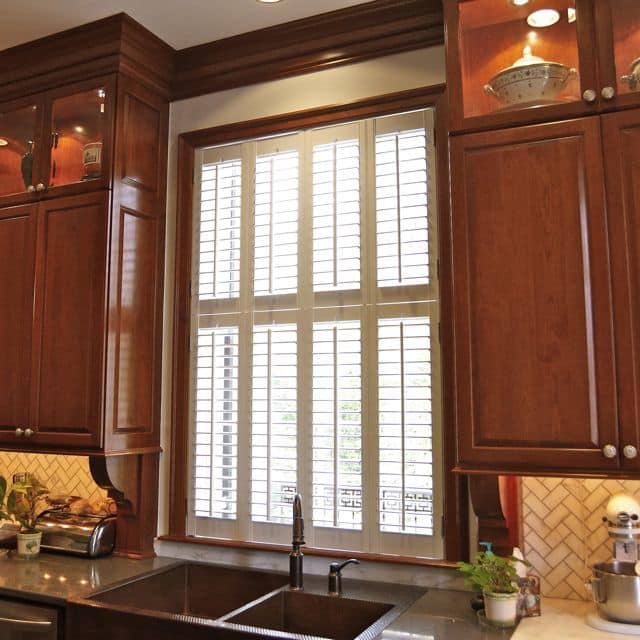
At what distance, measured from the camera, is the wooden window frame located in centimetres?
225

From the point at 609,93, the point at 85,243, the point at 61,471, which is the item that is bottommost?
the point at 61,471

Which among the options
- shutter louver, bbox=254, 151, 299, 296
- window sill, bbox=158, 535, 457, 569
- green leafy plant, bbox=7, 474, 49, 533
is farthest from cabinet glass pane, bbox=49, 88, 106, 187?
window sill, bbox=158, 535, 457, 569

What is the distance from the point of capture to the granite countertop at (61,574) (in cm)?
222

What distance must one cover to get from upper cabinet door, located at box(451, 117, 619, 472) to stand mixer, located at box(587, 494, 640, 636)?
26 centimetres

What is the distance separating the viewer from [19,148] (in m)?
2.86

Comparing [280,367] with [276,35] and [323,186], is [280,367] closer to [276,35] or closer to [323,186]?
[323,186]

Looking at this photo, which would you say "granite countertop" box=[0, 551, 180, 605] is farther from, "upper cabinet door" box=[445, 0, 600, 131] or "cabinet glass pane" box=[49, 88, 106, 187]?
"upper cabinet door" box=[445, 0, 600, 131]

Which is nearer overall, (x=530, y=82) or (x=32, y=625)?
(x=530, y=82)

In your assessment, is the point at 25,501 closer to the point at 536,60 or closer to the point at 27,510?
the point at 27,510

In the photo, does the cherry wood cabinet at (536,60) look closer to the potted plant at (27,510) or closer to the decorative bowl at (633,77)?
the decorative bowl at (633,77)

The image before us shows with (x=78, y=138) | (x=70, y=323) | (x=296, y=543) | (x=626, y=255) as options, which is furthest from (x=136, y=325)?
(x=626, y=255)

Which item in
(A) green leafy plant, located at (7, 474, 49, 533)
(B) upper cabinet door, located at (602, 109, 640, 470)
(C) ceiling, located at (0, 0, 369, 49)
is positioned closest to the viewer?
(B) upper cabinet door, located at (602, 109, 640, 470)

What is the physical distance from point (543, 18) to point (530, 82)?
20cm

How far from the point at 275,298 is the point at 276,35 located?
3.32ft
